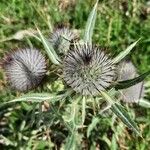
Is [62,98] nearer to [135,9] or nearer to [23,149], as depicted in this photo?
[23,149]

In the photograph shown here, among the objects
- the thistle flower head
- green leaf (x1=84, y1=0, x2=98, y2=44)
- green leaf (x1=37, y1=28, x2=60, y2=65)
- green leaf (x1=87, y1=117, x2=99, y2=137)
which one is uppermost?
green leaf (x1=84, y1=0, x2=98, y2=44)

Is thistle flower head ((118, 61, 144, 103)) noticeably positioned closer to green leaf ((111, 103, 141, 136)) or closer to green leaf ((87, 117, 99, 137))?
green leaf ((87, 117, 99, 137))

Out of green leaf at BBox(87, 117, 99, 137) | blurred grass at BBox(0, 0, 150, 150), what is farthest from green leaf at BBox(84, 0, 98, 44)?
blurred grass at BBox(0, 0, 150, 150)

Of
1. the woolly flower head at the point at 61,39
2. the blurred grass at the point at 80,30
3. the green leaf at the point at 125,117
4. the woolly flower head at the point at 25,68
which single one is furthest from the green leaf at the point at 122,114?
the blurred grass at the point at 80,30

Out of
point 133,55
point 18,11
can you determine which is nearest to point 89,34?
point 133,55

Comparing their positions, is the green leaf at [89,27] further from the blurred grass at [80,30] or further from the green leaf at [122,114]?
the blurred grass at [80,30]

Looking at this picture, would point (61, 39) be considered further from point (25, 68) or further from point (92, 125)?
point (92, 125)

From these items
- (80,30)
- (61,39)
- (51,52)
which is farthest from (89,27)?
(80,30)
